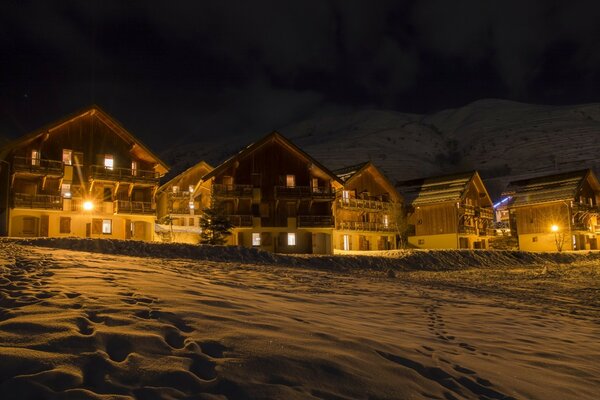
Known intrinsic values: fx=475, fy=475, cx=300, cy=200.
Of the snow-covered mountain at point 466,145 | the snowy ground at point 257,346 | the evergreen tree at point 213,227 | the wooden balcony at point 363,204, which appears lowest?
the snowy ground at point 257,346

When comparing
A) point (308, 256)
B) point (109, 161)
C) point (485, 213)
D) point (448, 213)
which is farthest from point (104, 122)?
point (485, 213)

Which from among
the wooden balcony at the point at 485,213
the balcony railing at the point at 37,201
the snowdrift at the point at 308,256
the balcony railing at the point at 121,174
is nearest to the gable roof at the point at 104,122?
the balcony railing at the point at 121,174

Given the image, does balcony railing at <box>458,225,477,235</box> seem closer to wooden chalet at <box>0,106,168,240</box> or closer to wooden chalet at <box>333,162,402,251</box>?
wooden chalet at <box>333,162,402,251</box>

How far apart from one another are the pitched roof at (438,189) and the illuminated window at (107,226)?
124 ft

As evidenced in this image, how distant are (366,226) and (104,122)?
31220 mm

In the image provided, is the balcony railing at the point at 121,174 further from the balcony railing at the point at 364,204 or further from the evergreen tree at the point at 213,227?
the balcony railing at the point at 364,204

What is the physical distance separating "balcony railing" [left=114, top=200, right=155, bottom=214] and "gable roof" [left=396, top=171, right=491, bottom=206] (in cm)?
3409

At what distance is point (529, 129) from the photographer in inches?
5950

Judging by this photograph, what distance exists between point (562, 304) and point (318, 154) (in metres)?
123

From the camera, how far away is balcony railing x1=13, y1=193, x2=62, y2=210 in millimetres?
39469

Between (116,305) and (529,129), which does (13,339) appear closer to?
(116,305)

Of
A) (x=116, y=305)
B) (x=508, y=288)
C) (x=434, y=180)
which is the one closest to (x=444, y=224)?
(x=434, y=180)

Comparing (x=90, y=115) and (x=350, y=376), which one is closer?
(x=350, y=376)

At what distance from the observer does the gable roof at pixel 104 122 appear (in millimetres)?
40241
